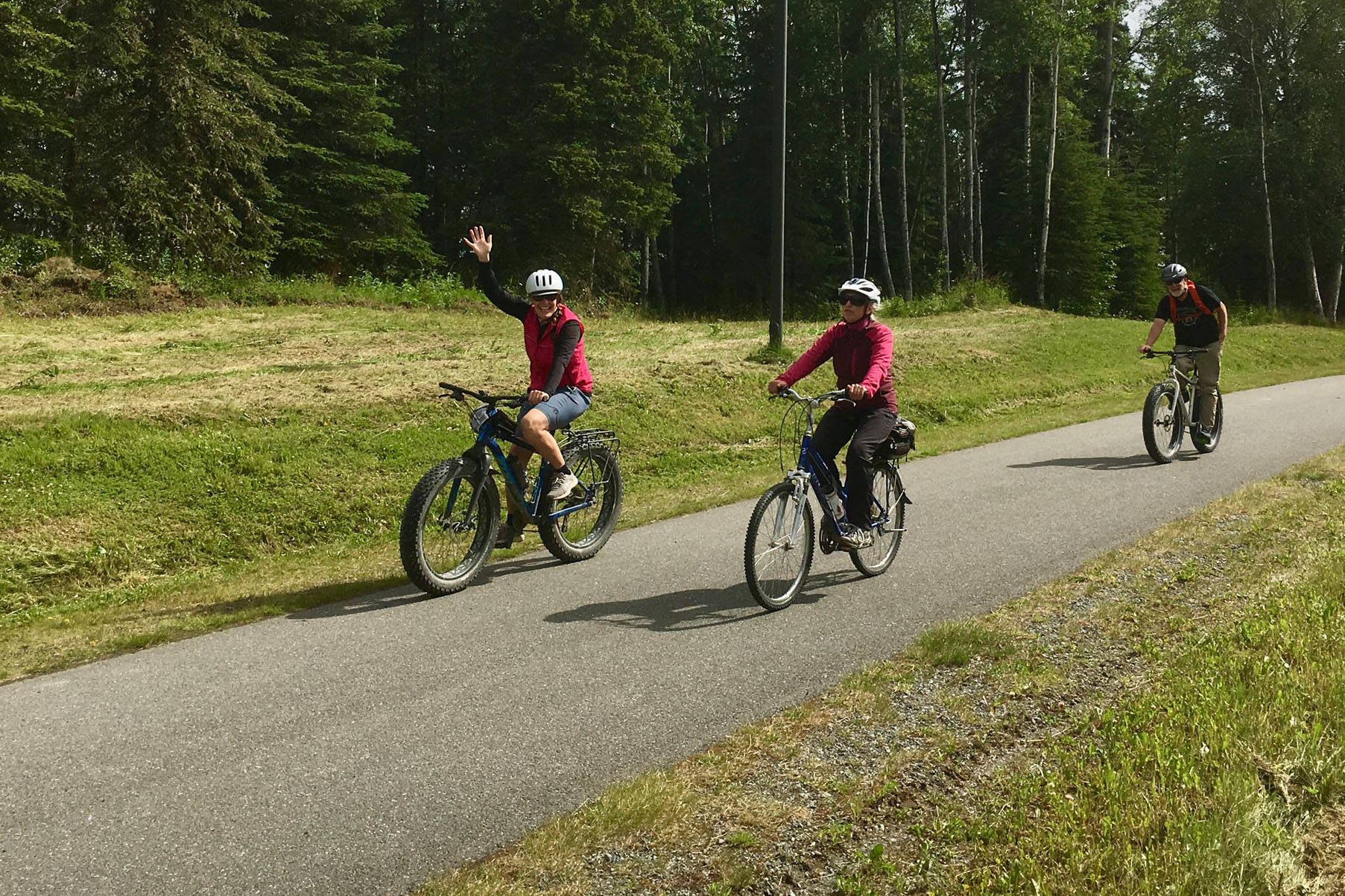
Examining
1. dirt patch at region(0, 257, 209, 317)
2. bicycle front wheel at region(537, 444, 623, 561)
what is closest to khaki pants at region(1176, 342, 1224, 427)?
bicycle front wheel at region(537, 444, 623, 561)

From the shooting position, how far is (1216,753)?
13.1 ft

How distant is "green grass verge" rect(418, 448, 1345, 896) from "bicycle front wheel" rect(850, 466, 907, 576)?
1.48 metres

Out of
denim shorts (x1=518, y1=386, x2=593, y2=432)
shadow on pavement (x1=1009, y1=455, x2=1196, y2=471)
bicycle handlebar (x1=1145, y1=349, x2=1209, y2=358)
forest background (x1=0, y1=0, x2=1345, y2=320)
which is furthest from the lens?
forest background (x1=0, y1=0, x2=1345, y2=320)

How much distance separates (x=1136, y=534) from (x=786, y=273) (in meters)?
40.6

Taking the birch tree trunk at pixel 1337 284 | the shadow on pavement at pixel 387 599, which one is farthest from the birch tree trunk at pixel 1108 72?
the shadow on pavement at pixel 387 599

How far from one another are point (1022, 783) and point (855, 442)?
10.7 feet

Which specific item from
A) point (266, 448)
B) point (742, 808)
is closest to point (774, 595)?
point (742, 808)

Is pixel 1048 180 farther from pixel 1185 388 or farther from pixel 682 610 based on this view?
pixel 682 610

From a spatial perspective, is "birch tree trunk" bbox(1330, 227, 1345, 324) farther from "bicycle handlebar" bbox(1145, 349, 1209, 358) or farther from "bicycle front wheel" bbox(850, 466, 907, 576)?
"bicycle front wheel" bbox(850, 466, 907, 576)

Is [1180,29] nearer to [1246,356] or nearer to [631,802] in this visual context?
[1246,356]

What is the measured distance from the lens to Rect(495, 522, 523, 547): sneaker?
743 centimetres

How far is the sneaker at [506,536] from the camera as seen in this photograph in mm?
7434

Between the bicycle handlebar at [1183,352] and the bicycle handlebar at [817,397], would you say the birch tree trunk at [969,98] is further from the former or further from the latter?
the bicycle handlebar at [817,397]

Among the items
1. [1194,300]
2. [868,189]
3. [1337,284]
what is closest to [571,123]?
[868,189]
